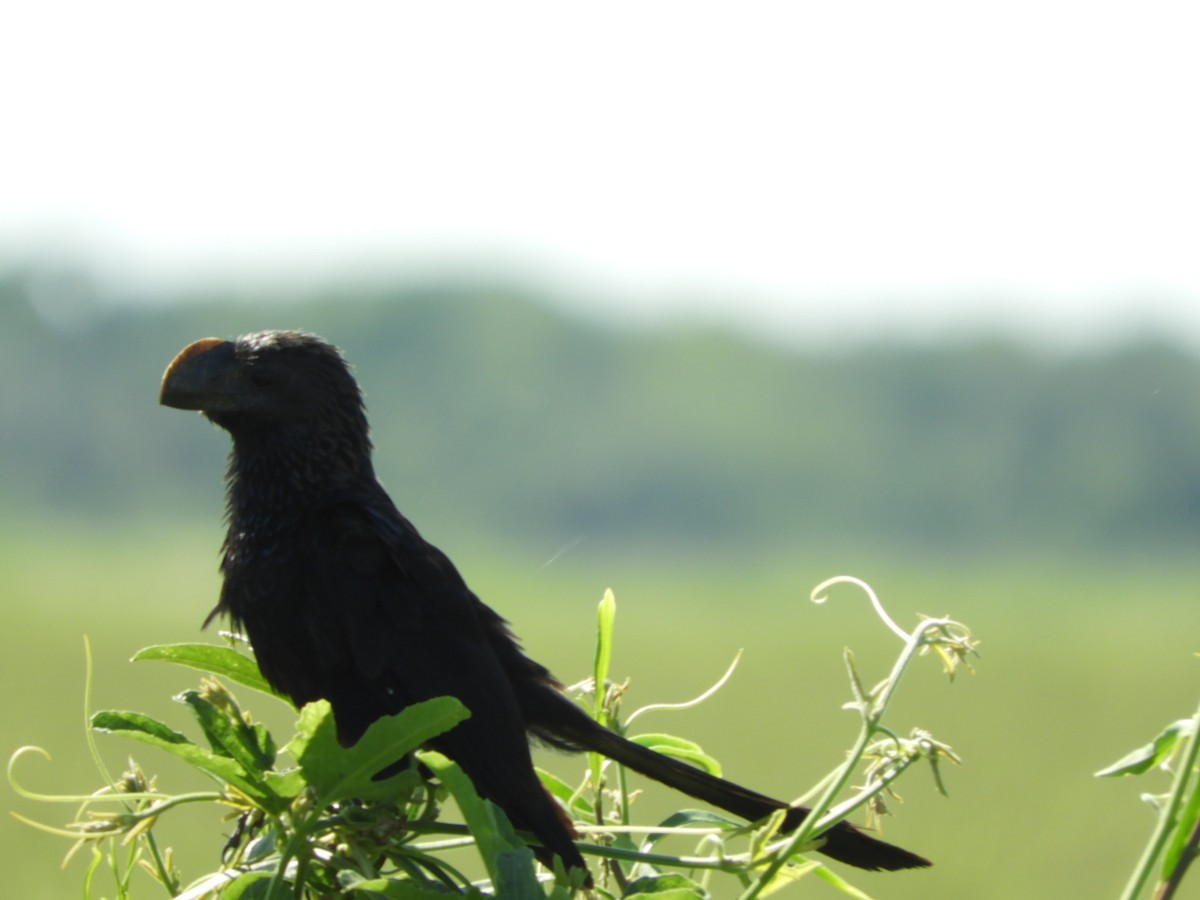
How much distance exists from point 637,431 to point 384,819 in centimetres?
6896

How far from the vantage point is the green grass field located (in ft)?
87.2

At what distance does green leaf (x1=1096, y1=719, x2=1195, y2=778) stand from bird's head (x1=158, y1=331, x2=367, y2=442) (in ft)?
6.82

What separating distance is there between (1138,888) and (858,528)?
68111 mm

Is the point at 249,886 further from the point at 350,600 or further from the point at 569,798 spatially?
the point at 350,600

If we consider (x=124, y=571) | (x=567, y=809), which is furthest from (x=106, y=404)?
(x=567, y=809)

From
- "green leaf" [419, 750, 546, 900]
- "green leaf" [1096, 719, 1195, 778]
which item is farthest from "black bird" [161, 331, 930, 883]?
"green leaf" [1096, 719, 1195, 778]

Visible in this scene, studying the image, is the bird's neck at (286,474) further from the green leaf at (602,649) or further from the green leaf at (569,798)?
the green leaf at (602,649)

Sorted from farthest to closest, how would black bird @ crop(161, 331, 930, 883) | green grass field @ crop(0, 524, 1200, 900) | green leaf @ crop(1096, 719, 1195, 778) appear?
green grass field @ crop(0, 524, 1200, 900) < black bird @ crop(161, 331, 930, 883) < green leaf @ crop(1096, 719, 1195, 778)

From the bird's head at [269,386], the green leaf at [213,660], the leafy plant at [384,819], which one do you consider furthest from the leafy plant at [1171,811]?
the bird's head at [269,386]

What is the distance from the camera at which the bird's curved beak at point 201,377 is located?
3.02 m

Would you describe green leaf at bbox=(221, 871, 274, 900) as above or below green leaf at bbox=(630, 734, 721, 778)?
below

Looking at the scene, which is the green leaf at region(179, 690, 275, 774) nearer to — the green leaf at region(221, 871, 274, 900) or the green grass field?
the green leaf at region(221, 871, 274, 900)

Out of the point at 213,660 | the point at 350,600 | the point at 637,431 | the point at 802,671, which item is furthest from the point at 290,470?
the point at 637,431

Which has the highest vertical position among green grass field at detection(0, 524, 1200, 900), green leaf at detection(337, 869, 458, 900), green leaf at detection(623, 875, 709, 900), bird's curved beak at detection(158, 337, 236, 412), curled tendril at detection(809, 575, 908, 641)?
curled tendril at detection(809, 575, 908, 641)
